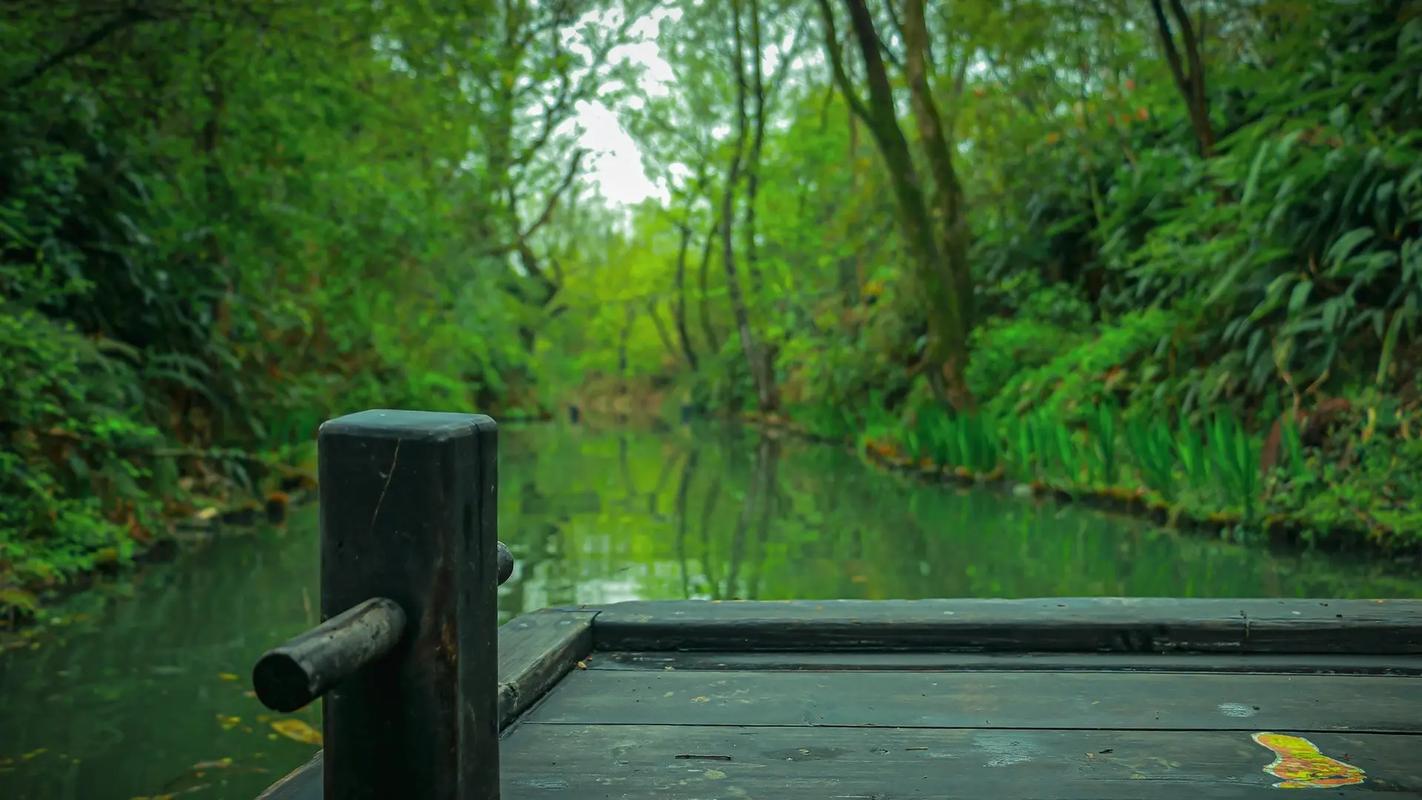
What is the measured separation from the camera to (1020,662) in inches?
91.3

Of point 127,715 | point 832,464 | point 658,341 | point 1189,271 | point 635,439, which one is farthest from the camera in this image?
point 658,341

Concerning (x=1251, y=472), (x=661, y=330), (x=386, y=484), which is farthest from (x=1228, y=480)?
(x=661, y=330)

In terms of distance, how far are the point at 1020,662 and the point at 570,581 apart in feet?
11.7

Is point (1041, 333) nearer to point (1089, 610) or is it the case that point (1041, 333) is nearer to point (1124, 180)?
point (1124, 180)

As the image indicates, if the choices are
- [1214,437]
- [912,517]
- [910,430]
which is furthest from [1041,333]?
[1214,437]

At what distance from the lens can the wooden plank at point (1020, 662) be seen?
88.5 inches

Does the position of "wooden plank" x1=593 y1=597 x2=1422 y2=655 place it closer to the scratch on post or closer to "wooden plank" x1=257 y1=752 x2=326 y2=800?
"wooden plank" x1=257 y1=752 x2=326 y2=800

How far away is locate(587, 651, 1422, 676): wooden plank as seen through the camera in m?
2.25

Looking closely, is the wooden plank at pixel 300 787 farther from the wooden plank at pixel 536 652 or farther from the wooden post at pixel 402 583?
the wooden plank at pixel 536 652

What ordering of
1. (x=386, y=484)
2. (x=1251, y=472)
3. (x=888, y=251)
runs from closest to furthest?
1. (x=386, y=484)
2. (x=1251, y=472)
3. (x=888, y=251)

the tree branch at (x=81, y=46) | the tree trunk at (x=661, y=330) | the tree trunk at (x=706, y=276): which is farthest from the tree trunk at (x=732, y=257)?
the tree branch at (x=81, y=46)

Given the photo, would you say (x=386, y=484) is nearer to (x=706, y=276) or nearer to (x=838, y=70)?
(x=838, y=70)

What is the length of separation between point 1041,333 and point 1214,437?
569 centimetres

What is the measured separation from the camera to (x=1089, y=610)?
241 centimetres
